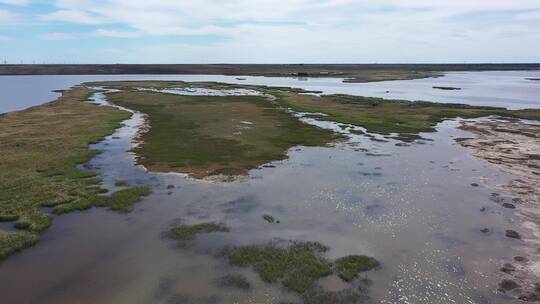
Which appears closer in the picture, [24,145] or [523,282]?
[523,282]

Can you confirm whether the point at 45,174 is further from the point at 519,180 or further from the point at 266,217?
the point at 519,180

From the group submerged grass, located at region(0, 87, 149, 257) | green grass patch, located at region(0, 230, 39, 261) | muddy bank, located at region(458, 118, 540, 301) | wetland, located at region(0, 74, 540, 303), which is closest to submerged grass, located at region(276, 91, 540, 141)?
wetland, located at region(0, 74, 540, 303)

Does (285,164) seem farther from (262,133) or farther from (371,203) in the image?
(262,133)

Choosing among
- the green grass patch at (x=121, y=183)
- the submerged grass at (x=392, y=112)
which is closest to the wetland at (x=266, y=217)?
the green grass patch at (x=121, y=183)

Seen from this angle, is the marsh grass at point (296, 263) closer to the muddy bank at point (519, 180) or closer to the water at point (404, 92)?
the muddy bank at point (519, 180)

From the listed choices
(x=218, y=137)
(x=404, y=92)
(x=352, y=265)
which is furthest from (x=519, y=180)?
(x=404, y=92)

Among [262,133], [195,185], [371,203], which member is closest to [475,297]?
[371,203]
